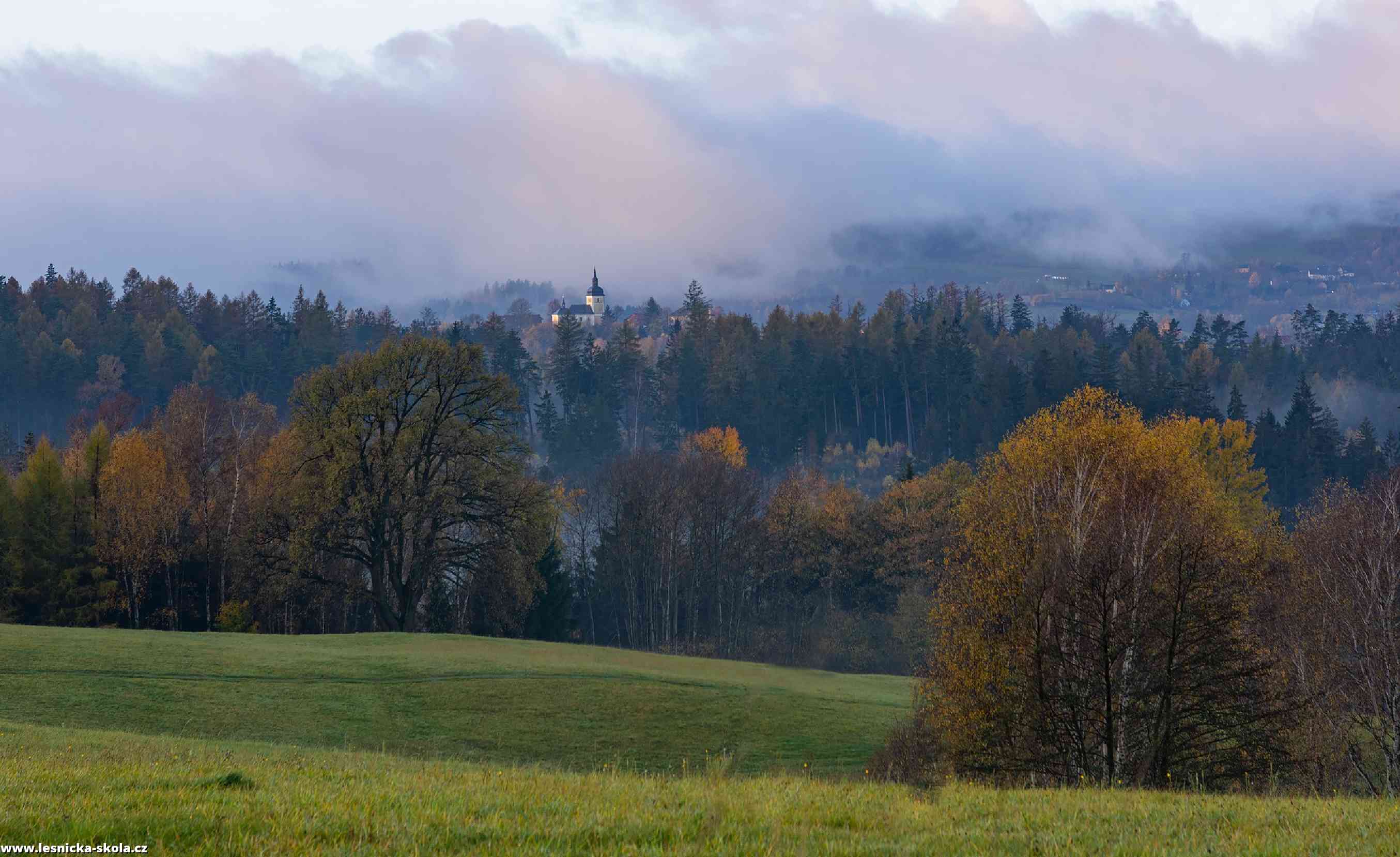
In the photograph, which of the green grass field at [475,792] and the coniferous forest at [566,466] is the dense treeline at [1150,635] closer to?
the green grass field at [475,792]

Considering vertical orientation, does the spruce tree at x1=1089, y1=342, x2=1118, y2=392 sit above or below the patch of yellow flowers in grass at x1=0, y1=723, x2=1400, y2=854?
above

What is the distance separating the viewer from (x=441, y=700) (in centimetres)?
3509

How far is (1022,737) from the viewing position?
935 inches

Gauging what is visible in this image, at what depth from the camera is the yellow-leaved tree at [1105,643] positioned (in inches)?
870

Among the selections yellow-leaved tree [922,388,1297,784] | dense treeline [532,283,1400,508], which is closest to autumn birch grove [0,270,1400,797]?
yellow-leaved tree [922,388,1297,784]

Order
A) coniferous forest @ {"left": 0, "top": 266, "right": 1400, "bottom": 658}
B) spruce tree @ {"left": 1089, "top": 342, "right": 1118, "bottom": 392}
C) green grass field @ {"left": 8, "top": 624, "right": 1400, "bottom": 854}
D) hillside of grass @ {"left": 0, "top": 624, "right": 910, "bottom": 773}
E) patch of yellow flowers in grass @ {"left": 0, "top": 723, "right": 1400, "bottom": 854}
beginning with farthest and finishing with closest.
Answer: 1. spruce tree @ {"left": 1089, "top": 342, "right": 1118, "bottom": 392}
2. coniferous forest @ {"left": 0, "top": 266, "right": 1400, "bottom": 658}
3. hillside of grass @ {"left": 0, "top": 624, "right": 910, "bottom": 773}
4. green grass field @ {"left": 8, "top": 624, "right": 1400, "bottom": 854}
5. patch of yellow flowers in grass @ {"left": 0, "top": 723, "right": 1400, "bottom": 854}

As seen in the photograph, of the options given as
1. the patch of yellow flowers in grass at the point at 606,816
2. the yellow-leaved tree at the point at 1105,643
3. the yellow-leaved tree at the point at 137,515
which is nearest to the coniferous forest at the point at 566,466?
the yellow-leaved tree at the point at 137,515

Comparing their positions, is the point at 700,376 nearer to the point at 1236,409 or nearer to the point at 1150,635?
the point at 1236,409

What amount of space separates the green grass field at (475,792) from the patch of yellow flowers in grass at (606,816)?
36 millimetres

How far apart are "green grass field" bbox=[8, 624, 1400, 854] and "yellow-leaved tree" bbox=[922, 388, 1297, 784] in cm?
475

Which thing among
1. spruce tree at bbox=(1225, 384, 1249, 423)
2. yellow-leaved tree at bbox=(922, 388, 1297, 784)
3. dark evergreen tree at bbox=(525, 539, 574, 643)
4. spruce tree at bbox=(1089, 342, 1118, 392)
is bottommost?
dark evergreen tree at bbox=(525, 539, 574, 643)

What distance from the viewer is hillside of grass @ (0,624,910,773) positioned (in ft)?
98.2

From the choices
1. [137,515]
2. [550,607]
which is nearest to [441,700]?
[550,607]

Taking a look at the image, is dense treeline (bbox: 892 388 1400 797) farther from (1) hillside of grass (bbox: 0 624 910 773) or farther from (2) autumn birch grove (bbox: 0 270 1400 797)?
(1) hillside of grass (bbox: 0 624 910 773)
